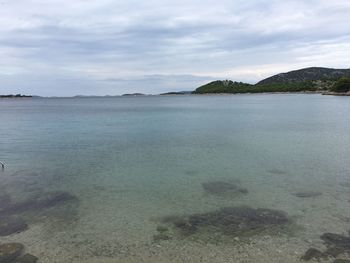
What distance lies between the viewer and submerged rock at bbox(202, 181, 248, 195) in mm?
14023

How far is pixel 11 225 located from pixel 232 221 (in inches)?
276

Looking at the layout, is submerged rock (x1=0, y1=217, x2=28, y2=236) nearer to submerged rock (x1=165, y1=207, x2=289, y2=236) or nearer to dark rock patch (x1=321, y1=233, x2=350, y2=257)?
submerged rock (x1=165, y1=207, x2=289, y2=236)

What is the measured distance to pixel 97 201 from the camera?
43.4ft

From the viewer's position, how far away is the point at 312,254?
8633mm

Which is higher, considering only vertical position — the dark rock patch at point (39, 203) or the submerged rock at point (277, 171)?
the dark rock patch at point (39, 203)

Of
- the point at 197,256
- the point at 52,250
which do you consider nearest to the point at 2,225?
the point at 52,250

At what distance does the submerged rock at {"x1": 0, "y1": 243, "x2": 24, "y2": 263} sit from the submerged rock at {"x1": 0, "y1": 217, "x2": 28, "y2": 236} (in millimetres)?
964

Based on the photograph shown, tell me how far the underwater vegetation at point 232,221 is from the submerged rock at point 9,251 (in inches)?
169

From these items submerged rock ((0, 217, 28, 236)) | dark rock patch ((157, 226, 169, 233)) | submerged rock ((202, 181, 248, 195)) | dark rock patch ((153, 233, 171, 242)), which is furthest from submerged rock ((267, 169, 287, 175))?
submerged rock ((0, 217, 28, 236))

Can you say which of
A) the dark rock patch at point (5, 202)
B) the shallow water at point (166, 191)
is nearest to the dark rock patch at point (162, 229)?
the shallow water at point (166, 191)

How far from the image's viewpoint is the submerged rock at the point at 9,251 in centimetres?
858

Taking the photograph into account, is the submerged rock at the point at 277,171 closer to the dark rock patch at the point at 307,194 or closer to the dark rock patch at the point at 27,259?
the dark rock patch at the point at 307,194

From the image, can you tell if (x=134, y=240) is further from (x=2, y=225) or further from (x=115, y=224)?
(x=2, y=225)

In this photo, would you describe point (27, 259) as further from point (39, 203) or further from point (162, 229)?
point (39, 203)
